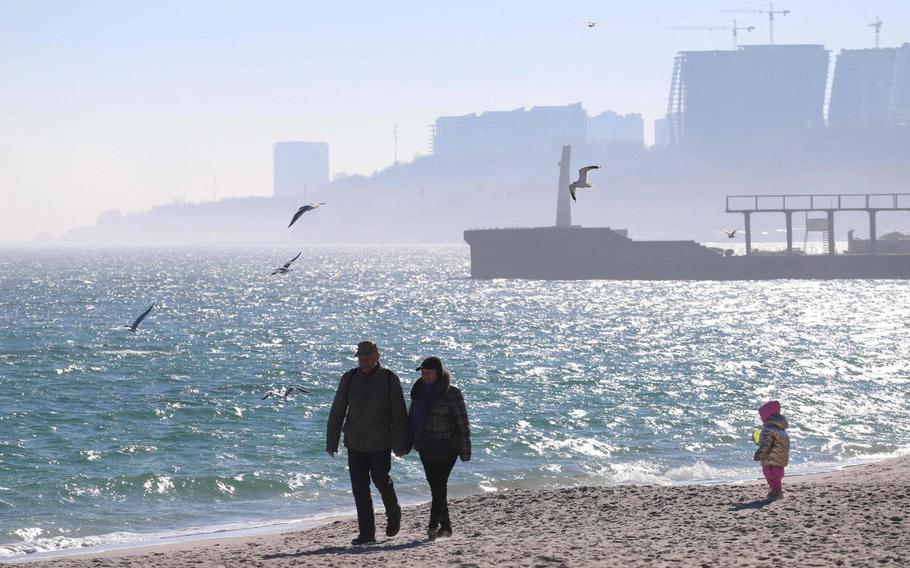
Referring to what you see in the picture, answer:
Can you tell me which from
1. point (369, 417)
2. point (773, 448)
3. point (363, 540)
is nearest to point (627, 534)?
point (363, 540)

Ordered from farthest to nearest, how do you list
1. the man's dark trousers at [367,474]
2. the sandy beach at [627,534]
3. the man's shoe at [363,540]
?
the man's shoe at [363,540], the man's dark trousers at [367,474], the sandy beach at [627,534]

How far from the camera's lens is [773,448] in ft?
45.9

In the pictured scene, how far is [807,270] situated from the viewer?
113 metres

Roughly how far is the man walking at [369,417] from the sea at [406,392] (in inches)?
218

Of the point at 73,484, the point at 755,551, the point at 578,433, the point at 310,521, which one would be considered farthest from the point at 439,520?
the point at 578,433

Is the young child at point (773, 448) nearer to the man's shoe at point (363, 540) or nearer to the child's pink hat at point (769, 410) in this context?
the child's pink hat at point (769, 410)

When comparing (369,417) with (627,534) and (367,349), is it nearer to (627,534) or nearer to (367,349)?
(367,349)

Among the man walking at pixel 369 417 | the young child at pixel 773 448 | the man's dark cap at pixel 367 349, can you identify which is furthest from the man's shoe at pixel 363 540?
the young child at pixel 773 448

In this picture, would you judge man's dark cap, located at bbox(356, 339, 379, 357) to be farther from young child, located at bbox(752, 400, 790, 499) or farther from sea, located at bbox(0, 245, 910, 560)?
sea, located at bbox(0, 245, 910, 560)

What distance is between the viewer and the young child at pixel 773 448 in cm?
1399

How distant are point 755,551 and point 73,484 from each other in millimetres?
12594

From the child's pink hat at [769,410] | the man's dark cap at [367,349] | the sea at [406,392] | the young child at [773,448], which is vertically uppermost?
the man's dark cap at [367,349]

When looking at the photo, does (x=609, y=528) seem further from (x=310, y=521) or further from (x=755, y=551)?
(x=310, y=521)

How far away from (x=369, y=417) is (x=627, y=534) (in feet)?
9.21
